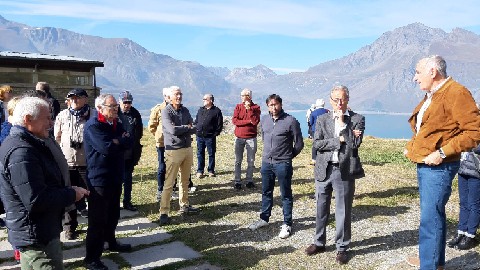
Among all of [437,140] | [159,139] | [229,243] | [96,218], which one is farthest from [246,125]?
[437,140]

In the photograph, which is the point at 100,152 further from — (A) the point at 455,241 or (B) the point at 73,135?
(A) the point at 455,241

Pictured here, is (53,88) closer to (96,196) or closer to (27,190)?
(96,196)

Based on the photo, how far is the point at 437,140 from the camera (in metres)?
4.41

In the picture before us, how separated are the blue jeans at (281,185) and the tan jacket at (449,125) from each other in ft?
9.14

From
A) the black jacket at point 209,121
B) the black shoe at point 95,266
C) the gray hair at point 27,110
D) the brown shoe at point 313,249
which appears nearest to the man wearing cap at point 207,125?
the black jacket at point 209,121

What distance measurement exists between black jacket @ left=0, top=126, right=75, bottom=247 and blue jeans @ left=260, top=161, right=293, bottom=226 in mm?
4126

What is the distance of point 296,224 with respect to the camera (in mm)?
7836

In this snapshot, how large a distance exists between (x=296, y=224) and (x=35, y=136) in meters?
5.49

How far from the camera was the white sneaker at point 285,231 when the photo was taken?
706cm

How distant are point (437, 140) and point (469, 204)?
8.71 ft

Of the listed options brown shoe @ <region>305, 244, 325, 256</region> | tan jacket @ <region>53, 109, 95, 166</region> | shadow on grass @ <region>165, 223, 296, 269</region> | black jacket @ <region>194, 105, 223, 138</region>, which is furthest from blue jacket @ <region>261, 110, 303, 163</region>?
black jacket @ <region>194, 105, 223, 138</region>

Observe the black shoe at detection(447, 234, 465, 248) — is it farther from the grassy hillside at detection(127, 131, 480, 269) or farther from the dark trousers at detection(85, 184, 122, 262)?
the dark trousers at detection(85, 184, 122, 262)

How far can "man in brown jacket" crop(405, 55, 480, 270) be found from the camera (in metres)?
4.21

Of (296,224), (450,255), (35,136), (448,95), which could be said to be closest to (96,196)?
(35,136)
